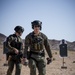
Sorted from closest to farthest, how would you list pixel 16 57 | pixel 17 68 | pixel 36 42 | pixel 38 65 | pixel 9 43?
pixel 38 65
pixel 36 42
pixel 17 68
pixel 16 57
pixel 9 43

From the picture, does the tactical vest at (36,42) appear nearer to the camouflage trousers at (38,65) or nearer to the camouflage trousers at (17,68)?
the camouflage trousers at (38,65)

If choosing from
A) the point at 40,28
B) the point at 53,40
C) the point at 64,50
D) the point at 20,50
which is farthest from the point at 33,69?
the point at 53,40

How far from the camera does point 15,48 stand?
8.45 metres

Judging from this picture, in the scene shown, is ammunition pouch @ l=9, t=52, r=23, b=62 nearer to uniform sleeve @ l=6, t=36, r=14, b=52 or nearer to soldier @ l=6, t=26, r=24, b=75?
soldier @ l=6, t=26, r=24, b=75

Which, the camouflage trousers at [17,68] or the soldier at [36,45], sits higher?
the soldier at [36,45]

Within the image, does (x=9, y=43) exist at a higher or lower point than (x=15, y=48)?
higher

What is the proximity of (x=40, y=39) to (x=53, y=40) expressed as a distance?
103272 mm

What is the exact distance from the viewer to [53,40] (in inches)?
4338

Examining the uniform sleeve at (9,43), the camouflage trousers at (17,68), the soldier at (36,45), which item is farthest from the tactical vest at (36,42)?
the uniform sleeve at (9,43)

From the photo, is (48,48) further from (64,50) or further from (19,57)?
(64,50)

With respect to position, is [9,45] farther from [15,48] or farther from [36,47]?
[36,47]

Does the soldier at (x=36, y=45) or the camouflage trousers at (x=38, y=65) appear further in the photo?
the soldier at (x=36, y=45)

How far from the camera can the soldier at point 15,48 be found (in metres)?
8.30

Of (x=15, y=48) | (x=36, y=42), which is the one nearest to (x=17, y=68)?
(x=15, y=48)
